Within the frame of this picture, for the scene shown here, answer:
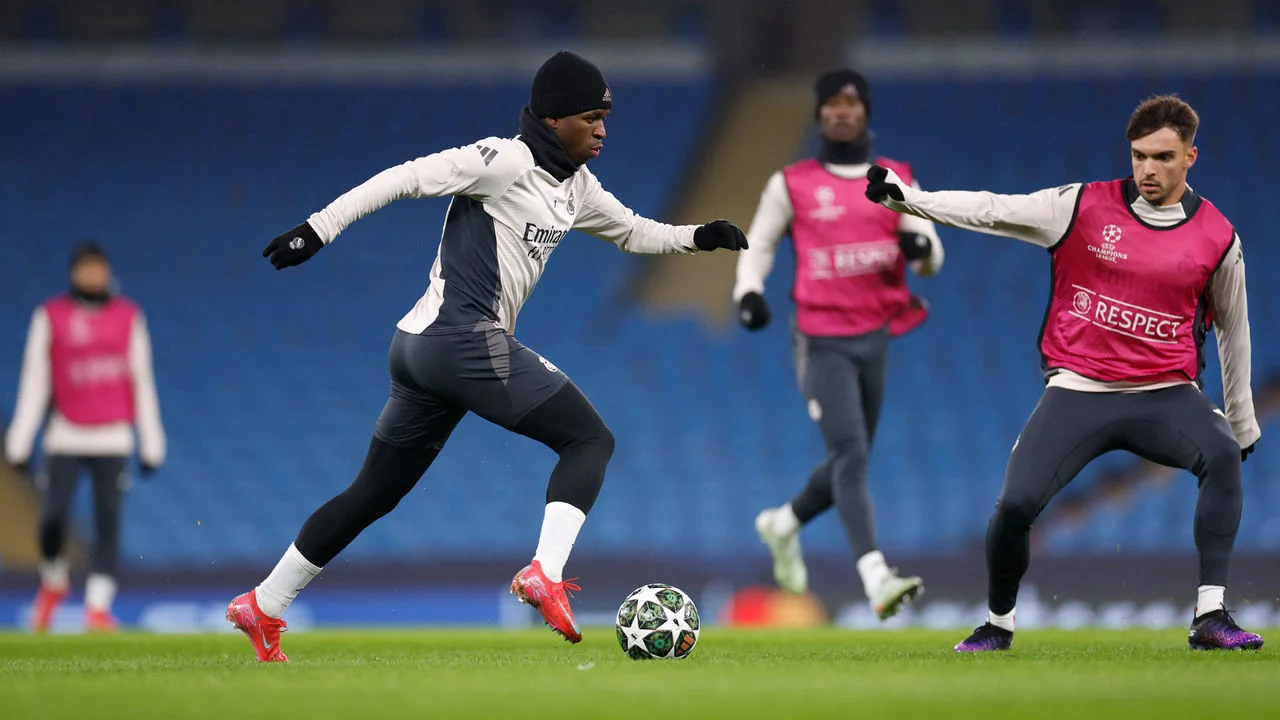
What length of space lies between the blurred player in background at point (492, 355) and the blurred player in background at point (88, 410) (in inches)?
175

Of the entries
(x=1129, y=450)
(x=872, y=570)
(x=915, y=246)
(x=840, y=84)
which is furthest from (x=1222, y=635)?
(x=840, y=84)

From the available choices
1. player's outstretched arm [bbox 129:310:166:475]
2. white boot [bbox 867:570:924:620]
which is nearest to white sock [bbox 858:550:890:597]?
white boot [bbox 867:570:924:620]

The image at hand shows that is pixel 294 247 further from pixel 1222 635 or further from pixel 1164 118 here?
pixel 1222 635

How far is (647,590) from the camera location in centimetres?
565

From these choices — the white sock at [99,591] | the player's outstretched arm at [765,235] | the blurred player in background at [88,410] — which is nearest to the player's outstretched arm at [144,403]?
the blurred player in background at [88,410]

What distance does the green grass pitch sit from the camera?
3.81 meters

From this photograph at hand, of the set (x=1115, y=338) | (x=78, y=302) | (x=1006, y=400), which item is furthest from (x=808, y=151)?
(x=1115, y=338)

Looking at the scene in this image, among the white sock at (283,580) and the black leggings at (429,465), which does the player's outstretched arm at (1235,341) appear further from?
the white sock at (283,580)

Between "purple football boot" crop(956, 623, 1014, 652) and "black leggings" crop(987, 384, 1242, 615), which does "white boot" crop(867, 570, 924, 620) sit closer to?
"purple football boot" crop(956, 623, 1014, 652)

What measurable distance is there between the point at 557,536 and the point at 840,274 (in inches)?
120

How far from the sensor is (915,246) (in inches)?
300

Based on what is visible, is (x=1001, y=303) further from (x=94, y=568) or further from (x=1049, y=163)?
(x=94, y=568)

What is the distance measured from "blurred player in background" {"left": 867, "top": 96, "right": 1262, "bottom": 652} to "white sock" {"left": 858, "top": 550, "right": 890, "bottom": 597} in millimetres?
1368

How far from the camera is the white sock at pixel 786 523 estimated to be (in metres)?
8.37
